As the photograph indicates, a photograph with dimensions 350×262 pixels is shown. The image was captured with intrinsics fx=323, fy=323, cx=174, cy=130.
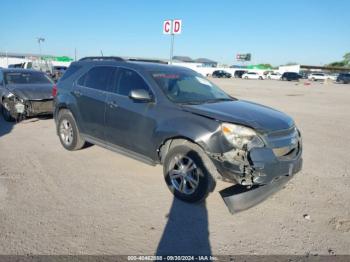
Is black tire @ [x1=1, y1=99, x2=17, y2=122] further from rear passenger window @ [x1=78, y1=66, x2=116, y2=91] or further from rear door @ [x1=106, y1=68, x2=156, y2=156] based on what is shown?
rear door @ [x1=106, y1=68, x2=156, y2=156]

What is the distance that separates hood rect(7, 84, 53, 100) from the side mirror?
5.58 meters

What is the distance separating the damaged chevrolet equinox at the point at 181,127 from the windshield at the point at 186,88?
0.02 m

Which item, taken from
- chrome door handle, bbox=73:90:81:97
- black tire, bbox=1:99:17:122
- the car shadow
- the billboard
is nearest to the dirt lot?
the car shadow

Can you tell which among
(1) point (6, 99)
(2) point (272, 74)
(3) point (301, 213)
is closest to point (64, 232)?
(3) point (301, 213)

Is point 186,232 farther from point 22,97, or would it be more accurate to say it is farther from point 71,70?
point 22,97

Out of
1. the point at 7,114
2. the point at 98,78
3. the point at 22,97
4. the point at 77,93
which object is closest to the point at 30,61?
the point at 7,114

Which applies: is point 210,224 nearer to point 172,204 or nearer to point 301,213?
point 172,204

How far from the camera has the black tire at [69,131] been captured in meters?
6.36

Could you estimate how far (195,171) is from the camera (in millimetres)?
4281

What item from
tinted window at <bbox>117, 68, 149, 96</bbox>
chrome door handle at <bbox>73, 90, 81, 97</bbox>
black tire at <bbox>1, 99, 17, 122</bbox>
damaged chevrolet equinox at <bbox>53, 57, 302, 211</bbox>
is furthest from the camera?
black tire at <bbox>1, 99, 17, 122</bbox>

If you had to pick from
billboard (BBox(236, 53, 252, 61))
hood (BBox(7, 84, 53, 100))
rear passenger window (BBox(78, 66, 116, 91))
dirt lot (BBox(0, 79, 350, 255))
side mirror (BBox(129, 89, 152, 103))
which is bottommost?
dirt lot (BBox(0, 79, 350, 255))

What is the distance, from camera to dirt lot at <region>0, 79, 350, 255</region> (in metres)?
3.34

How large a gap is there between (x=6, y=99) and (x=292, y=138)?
836cm

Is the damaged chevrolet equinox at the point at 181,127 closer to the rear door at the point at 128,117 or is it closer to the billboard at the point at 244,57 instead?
the rear door at the point at 128,117
